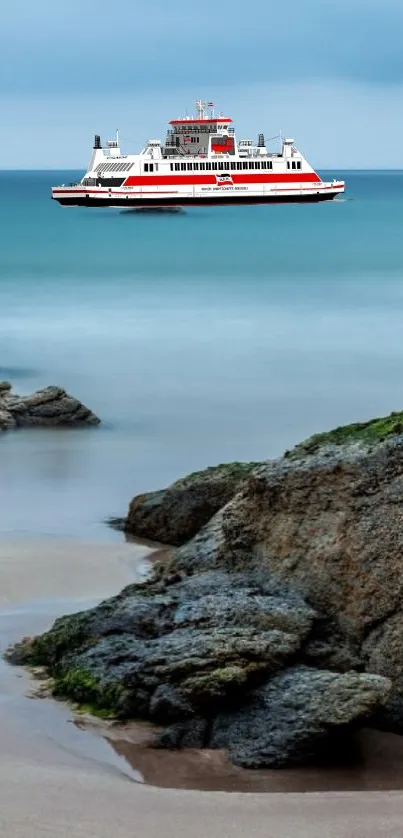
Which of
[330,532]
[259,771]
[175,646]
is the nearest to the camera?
[259,771]

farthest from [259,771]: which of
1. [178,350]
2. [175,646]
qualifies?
[178,350]

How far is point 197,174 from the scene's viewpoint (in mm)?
67250

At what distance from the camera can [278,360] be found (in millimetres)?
18656

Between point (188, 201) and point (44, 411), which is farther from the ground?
point (188, 201)

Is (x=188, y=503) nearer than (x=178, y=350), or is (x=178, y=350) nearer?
(x=188, y=503)

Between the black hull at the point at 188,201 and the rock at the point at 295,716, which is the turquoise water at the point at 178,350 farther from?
the black hull at the point at 188,201

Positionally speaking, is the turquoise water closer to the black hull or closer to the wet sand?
the wet sand

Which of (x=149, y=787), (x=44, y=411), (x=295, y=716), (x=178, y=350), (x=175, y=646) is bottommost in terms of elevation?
(x=149, y=787)

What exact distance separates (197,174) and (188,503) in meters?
61.4

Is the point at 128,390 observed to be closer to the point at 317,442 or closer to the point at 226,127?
the point at 317,442

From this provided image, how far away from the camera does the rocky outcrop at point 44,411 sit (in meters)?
11.5

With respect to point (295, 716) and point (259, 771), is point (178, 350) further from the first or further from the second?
point (259, 771)

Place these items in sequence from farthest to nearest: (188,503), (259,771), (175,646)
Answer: (188,503), (175,646), (259,771)

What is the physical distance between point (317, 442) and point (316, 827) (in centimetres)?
265
